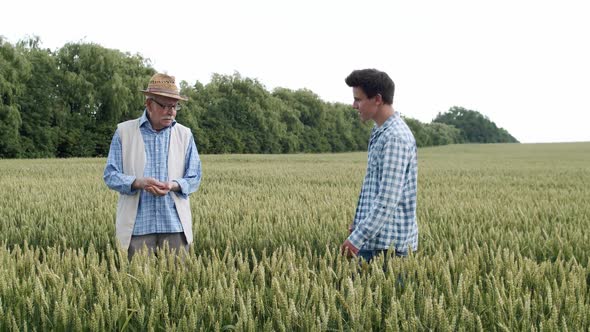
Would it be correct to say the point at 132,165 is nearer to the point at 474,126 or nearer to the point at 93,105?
the point at 93,105

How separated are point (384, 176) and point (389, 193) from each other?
0.10 meters

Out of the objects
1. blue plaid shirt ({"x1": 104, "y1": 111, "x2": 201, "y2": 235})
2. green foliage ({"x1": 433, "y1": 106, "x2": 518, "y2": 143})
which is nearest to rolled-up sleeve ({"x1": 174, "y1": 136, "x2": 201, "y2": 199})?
blue plaid shirt ({"x1": 104, "y1": 111, "x2": 201, "y2": 235})

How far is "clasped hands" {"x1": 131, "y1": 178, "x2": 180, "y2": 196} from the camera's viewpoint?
11.6ft

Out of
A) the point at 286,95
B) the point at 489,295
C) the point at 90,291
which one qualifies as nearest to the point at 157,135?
the point at 90,291

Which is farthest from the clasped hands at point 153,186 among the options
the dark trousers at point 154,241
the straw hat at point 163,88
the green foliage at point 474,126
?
the green foliage at point 474,126

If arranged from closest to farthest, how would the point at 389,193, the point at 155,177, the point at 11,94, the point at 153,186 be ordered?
the point at 389,193, the point at 153,186, the point at 155,177, the point at 11,94

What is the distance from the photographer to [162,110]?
12.1ft

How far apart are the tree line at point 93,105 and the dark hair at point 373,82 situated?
39.3 meters

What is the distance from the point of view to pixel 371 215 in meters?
3.05

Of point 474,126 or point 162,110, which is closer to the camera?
point 162,110

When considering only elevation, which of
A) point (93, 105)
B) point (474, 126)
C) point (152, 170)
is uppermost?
point (474, 126)

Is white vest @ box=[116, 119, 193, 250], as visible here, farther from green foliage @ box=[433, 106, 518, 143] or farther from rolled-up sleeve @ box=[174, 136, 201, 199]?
green foliage @ box=[433, 106, 518, 143]

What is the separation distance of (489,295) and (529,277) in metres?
0.60

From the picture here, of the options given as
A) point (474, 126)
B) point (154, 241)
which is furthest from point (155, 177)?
point (474, 126)
